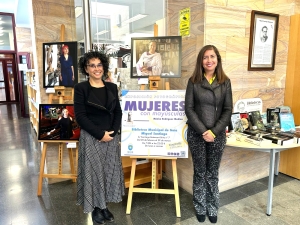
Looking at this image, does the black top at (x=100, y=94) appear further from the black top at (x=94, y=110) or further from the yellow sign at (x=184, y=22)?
the yellow sign at (x=184, y=22)

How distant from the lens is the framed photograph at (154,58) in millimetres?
2381

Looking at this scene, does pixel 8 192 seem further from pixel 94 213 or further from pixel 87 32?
pixel 87 32

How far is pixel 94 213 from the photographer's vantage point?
2148 millimetres

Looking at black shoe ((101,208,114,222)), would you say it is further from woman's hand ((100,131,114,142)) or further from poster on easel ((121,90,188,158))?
woman's hand ((100,131,114,142))

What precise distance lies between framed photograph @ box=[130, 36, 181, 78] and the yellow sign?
0.23 m

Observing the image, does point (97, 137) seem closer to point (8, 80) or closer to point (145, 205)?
point (145, 205)

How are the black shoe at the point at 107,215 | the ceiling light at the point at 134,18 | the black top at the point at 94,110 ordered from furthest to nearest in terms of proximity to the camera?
the ceiling light at the point at 134,18, the black shoe at the point at 107,215, the black top at the point at 94,110

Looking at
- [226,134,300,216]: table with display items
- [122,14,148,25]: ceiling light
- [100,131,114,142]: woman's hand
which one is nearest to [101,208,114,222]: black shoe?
[100,131,114,142]: woman's hand

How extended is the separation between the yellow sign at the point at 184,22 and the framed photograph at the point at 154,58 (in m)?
0.23

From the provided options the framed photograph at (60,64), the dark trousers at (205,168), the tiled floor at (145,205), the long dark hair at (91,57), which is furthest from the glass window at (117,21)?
the tiled floor at (145,205)

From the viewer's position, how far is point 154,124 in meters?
2.22

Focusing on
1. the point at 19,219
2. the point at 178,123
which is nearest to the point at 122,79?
the point at 178,123

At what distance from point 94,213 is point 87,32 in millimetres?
2213

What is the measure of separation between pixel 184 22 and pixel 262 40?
0.89 metres
